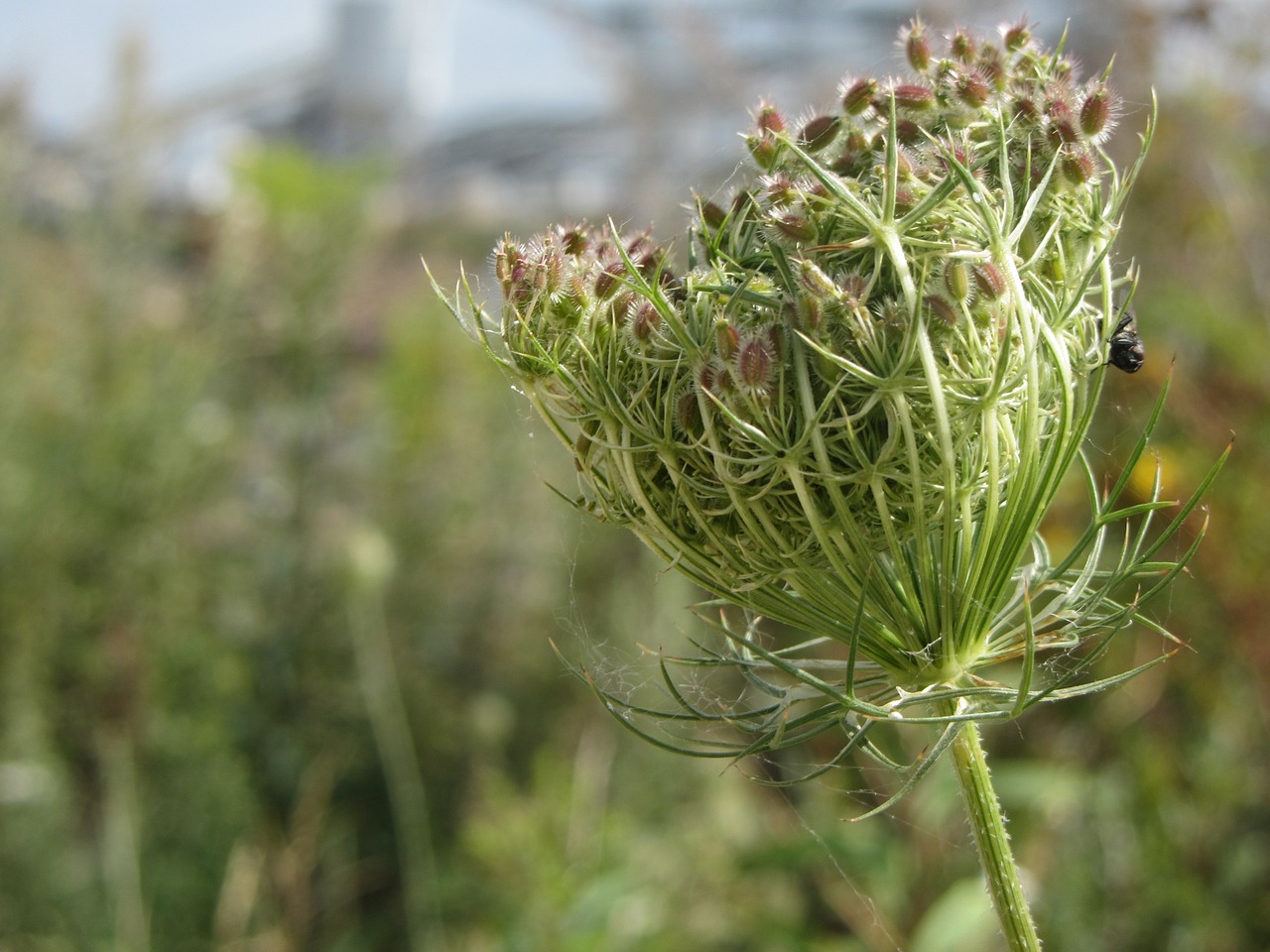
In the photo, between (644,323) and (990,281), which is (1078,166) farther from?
(644,323)

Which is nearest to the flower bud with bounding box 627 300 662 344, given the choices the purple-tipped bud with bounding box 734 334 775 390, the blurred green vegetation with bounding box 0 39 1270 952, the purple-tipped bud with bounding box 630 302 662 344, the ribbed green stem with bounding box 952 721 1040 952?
the purple-tipped bud with bounding box 630 302 662 344

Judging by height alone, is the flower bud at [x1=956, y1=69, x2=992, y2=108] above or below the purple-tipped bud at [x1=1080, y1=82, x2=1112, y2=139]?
above

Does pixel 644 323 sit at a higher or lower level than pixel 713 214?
lower

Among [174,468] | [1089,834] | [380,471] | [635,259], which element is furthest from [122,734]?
[635,259]

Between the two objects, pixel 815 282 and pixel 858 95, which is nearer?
pixel 815 282

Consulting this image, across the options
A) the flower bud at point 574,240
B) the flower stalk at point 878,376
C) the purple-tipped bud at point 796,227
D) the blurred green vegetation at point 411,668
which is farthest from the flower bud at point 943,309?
the blurred green vegetation at point 411,668

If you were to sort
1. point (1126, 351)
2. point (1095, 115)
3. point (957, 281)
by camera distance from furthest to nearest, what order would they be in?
point (1126, 351) → point (1095, 115) → point (957, 281)

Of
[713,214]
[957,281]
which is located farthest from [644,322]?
[957,281]

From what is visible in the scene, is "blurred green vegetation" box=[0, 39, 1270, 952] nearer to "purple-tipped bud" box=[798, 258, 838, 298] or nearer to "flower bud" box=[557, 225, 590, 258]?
"flower bud" box=[557, 225, 590, 258]

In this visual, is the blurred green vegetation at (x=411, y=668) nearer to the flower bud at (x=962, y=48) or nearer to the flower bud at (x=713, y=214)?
the flower bud at (x=713, y=214)
